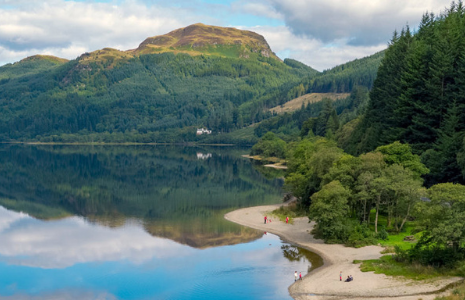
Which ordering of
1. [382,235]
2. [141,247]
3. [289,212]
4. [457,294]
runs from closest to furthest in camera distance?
[457,294], [382,235], [141,247], [289,212]

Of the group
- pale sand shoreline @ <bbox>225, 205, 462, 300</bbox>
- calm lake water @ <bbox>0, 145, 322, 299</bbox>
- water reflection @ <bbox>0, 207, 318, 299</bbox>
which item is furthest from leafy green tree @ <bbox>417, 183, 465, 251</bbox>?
water reflection @ <bbox>0, 207, 318, 299</bbox>

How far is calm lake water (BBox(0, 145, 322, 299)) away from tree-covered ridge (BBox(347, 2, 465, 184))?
31.2m

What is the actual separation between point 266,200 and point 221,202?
10328mm

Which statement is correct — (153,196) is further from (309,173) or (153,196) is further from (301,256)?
(301,256)

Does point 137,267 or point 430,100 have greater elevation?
point 430,100

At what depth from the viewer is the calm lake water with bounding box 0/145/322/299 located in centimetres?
5747

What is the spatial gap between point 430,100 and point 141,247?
62.4 m

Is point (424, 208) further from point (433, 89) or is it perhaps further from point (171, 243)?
point (433, 89)

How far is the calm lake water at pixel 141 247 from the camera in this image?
5747cm

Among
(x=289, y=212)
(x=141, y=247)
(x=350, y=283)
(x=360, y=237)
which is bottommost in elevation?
(x=141, y=247)

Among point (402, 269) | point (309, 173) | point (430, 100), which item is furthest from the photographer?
point (430, 100)

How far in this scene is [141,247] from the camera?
74875 mm

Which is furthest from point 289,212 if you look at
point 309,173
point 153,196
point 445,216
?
point 153,196

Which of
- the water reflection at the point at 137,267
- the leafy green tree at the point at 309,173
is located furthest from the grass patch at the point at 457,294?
the leafy green tree at the point at 309,173
